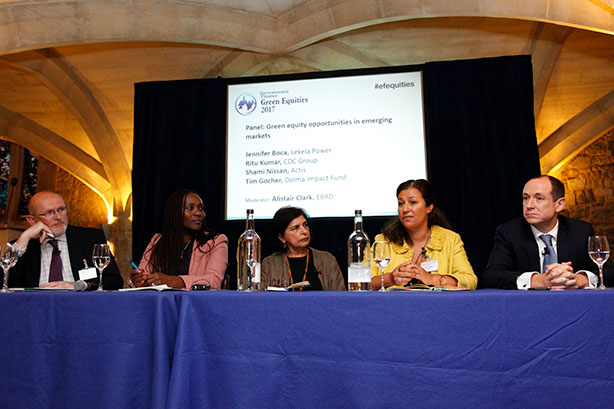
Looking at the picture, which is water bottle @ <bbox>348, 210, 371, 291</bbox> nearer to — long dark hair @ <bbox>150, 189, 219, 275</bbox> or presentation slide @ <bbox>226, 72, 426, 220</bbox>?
long dark hair @ <bbox>150, 189, 219, 275</bbox>

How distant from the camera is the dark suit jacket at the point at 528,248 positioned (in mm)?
2354

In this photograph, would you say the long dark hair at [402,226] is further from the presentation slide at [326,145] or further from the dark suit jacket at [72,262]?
the presentation slide at [326,145]

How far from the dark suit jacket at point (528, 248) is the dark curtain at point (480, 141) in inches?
117

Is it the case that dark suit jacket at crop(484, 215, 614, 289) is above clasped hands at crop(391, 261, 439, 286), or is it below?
above

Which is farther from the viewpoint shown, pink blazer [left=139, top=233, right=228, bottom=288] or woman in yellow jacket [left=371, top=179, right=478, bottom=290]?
pink blazer [left=139, top=233, right=228, bottom=288]

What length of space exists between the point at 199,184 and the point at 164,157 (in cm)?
60

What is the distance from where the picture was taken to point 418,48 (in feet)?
22.0

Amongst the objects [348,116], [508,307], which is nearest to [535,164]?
[348,116]

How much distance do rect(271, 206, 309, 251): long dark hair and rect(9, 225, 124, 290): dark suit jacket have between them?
995mm

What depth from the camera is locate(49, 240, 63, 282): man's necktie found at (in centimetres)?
273

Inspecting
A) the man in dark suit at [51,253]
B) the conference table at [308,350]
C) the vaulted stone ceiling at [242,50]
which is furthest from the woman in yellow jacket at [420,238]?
the vaulted stone ceiling at [242,50]

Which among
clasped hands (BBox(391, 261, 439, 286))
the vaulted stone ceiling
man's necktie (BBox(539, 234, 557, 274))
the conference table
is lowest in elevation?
the conference table

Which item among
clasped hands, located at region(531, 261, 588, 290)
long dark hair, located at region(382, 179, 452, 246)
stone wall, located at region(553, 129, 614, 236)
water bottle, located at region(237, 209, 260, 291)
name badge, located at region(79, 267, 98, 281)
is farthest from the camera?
stone wall, located at region(553, 129, 614, 236)

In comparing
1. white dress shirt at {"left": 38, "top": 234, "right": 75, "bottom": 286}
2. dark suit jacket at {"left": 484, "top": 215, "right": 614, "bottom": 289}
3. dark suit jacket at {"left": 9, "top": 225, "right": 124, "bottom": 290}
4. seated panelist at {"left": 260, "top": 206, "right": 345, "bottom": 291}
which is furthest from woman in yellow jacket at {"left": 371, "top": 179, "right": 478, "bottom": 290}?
white dress shirt at {"left": 38, "top": 234, "right": 75, "bottom": 286}
